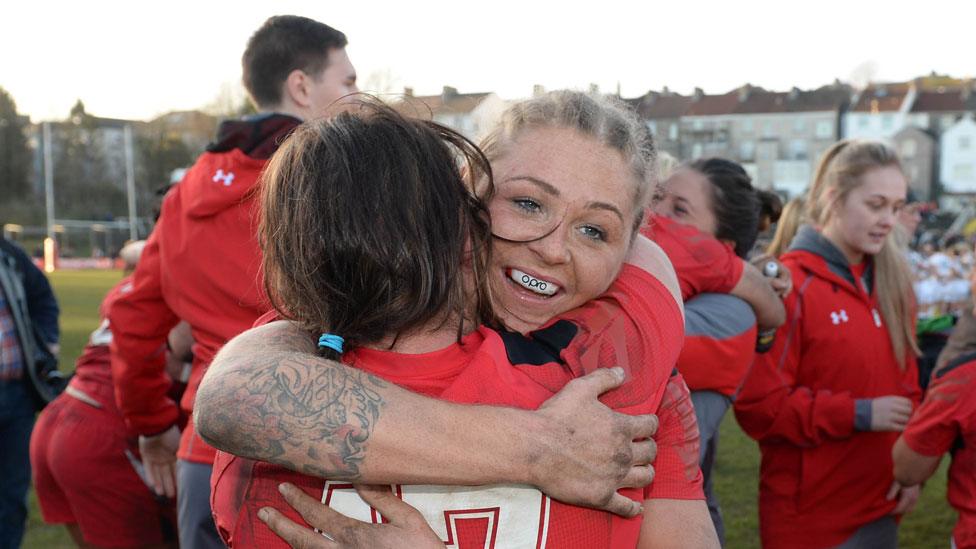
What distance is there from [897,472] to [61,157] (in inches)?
2930

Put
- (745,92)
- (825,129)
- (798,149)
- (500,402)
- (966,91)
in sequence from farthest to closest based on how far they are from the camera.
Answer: (966,91), (798,149), (825,129), (745,92), (500,402)

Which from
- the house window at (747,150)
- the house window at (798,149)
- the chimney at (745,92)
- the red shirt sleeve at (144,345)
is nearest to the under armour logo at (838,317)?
the red shirt sleeve at (144,345)

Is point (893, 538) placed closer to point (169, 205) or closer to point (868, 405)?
point (868, 405)

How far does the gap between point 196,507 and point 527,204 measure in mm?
2224

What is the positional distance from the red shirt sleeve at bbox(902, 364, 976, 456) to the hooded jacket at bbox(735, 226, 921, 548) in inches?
9.6

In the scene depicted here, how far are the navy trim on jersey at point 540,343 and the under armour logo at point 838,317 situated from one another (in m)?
2.55

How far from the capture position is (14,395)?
16.9ft

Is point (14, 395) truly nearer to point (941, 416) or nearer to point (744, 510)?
point (941, 416)

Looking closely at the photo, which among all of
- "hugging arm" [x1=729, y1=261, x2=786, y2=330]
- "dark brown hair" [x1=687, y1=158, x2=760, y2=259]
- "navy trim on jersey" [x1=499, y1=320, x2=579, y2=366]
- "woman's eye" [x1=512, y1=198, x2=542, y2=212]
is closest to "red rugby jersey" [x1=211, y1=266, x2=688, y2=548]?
"navy trim on jersey" [x1=499, y1=320, x2=579, y2=366]

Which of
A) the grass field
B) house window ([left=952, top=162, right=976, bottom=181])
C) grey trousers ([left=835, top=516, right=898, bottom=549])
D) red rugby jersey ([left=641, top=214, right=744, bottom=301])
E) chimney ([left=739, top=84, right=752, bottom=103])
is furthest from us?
house window ([left=952, top=162, right=976, bottom=181])

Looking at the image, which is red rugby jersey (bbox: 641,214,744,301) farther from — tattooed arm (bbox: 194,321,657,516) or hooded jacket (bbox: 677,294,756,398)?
tattooed arm (bbox: 194,321,657,516)

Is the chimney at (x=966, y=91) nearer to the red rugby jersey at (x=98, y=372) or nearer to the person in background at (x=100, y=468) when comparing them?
the red rugby jersey at (x=98, y=372)

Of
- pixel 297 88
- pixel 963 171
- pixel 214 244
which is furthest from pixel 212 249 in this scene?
pixel 963 171

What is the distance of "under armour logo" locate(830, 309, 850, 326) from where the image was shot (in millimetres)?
3855
